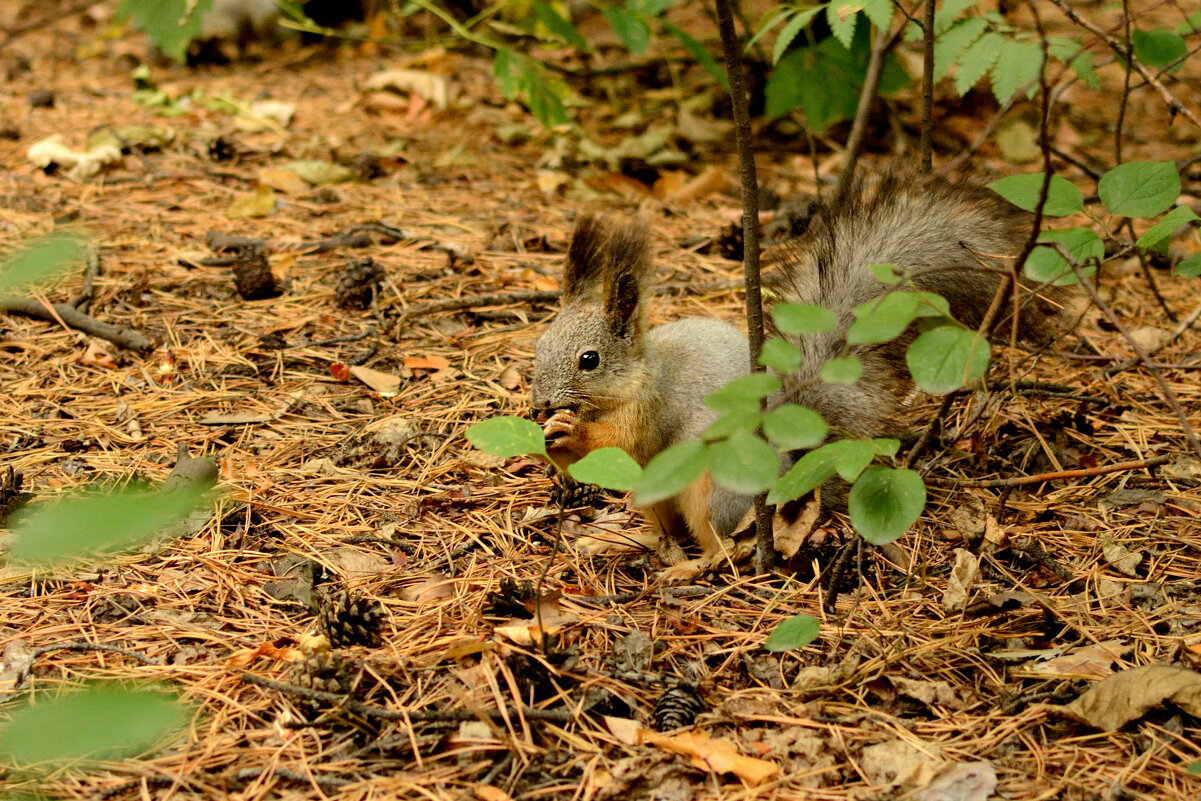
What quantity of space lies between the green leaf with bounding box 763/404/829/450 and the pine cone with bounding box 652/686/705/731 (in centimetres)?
61

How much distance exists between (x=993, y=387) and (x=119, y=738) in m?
2.32

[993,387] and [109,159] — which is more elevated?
[109,159]

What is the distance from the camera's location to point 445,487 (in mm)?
2473

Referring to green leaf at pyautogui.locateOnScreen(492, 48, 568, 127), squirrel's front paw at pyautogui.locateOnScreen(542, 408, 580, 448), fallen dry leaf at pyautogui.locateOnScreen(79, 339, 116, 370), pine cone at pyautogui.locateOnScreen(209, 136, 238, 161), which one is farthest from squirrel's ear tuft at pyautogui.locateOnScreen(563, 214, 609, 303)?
pine cone at pyautogui.locateOnScreen(209, 136, 238, 161)

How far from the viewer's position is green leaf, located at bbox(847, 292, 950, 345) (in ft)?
4.23

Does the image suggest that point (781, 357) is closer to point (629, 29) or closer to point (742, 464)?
point (742, 464)

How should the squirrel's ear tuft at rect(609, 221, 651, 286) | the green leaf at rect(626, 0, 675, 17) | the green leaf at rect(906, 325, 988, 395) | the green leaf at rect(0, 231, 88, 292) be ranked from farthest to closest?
the green leaf at rect(626, 0, 675, 17) < the squirrel's ear tuft at rect(609, 221, 651, 286) < the green leaf at rect(906, 325, 988, 395) < the green leaf at rect(0, 231, 88, 292)

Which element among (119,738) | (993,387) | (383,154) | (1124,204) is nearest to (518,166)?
(383,154)

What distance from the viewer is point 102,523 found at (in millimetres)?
646

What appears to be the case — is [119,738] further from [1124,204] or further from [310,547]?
[1124,204]

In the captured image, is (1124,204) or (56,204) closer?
(1124,204)

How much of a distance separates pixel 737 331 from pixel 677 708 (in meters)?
1.28

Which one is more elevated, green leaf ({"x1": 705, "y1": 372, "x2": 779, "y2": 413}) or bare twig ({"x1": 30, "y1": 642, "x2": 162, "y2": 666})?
green leaf ({"x1": 705, "y1": 372, "x2": 779, "y2": 413})

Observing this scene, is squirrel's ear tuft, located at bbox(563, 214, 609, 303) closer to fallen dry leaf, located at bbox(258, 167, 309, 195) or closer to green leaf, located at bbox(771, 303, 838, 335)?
green leaf, located at bbox(771, 303, 838, 335)
